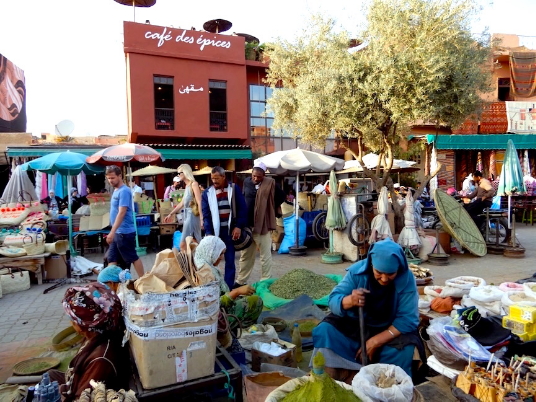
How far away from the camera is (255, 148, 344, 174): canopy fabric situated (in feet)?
29.2

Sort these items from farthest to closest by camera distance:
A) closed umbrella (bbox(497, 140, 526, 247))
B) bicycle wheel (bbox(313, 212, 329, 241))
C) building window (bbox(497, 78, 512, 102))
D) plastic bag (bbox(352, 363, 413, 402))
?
building window (bbox(497, 78, 512, 102)) < bicycle wheel (bbox(313, 212, 329, 241)) < closed umbrella (bbox(497, 140, 526, 247)) < plastic bag (bbox(352, 363, 413, 402))

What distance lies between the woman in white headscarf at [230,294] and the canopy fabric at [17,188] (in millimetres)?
8330

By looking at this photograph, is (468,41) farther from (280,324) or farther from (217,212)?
(280,324)

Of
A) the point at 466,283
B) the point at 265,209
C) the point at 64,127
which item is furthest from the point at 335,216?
the point at 64,127

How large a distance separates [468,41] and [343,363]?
31.1 ft

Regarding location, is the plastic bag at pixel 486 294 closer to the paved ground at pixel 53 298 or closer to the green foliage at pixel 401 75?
the paved ground at pixel 53 298

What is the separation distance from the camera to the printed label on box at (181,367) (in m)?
2.32

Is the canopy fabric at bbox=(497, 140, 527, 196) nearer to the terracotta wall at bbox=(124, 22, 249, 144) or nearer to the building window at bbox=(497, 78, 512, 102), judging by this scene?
the terracotta wall at bbox=(124, 22, 249, 144)

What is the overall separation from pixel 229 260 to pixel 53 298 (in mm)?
2799

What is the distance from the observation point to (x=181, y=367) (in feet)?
7.67

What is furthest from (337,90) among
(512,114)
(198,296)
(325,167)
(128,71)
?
(512,114)

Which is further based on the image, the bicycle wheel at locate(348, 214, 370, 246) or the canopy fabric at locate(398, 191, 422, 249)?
the bicycle wheel at locate(348, 214, 370, 246)

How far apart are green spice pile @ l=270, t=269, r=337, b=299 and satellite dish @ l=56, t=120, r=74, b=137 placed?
1504cm

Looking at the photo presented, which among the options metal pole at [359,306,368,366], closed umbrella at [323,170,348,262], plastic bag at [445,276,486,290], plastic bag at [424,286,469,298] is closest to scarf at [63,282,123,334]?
metal pole at [359,306,368,366]
